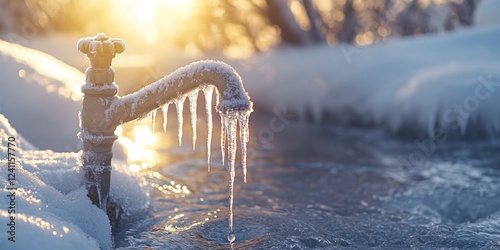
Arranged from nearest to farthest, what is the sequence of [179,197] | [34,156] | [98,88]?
1. [98,88]
2. [34,156]
3. [179,197]

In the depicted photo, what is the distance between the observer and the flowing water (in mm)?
3074

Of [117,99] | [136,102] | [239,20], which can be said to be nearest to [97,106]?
[117,99]

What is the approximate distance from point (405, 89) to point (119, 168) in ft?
16.0

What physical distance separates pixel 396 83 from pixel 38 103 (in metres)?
5.04

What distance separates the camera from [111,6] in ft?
71.1

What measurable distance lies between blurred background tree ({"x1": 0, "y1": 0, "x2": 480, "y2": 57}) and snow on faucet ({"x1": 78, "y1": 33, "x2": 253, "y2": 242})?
7912mm

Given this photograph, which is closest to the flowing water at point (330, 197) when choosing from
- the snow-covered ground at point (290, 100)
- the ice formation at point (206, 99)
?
the snow-covered ground at point (290, 100)

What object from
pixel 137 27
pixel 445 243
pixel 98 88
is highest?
pixel 137 27

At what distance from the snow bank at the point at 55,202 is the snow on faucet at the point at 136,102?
16 cm

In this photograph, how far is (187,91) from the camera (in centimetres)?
266

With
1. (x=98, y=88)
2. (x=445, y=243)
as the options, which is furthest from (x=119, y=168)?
(x=445, y=243)

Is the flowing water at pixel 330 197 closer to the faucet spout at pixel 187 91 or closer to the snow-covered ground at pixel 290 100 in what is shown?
the snow-covered ground at pixel 290 100

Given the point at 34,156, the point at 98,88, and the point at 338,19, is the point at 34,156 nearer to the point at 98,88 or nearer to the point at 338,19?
the point at 98,88

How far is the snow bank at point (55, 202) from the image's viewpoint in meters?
2.19
